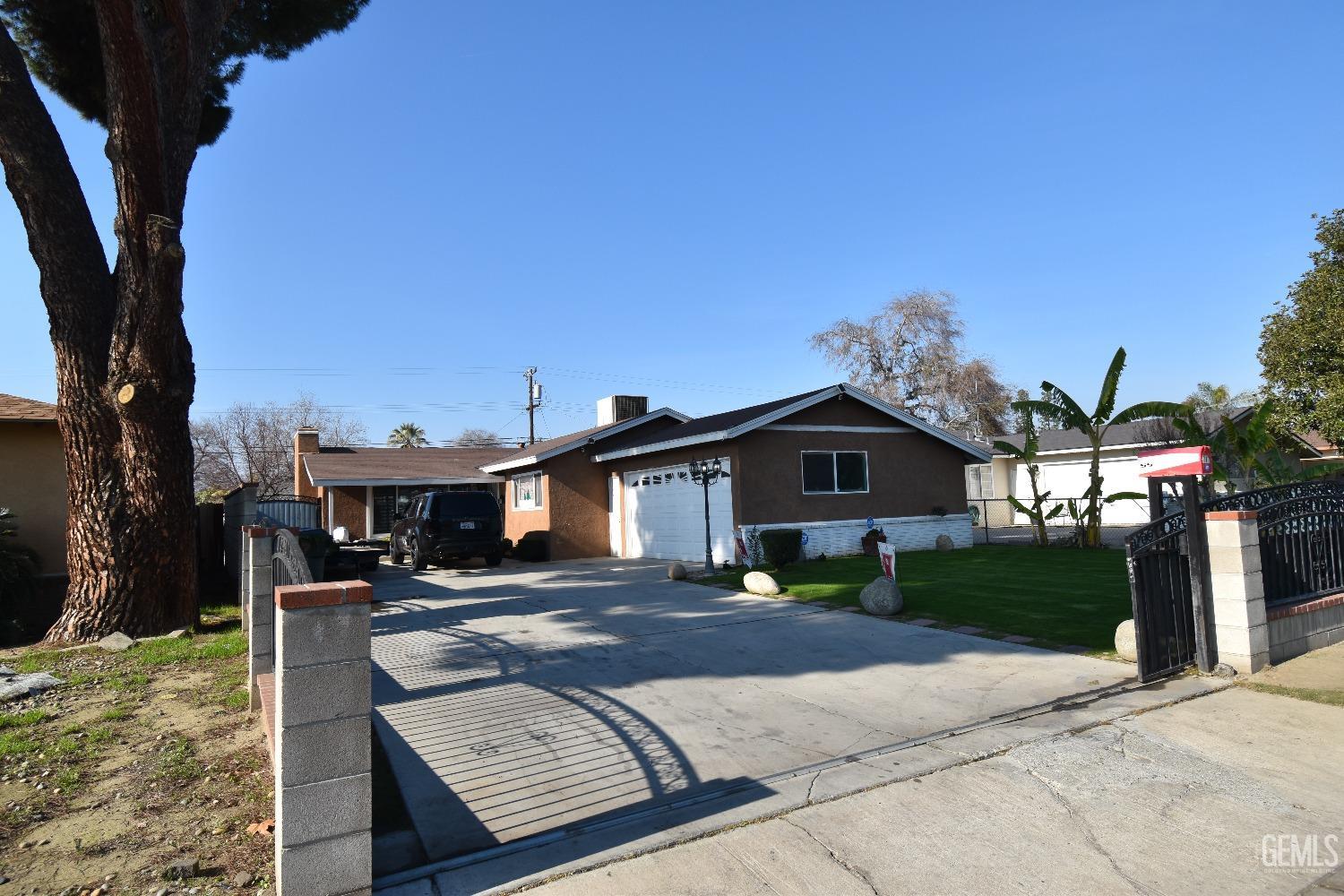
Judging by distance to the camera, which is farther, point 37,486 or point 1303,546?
point 37,486

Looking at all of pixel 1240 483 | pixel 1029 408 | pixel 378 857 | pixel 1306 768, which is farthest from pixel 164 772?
pixel 1240 483

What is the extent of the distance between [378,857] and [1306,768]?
17.3 feet

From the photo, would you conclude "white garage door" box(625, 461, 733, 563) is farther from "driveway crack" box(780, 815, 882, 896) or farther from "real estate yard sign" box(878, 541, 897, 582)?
"driveway crack" box(780, 815, 882, 896)

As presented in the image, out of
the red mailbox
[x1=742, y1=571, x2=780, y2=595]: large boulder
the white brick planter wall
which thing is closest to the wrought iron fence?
the red mailbox

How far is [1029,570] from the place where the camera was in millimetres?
13664

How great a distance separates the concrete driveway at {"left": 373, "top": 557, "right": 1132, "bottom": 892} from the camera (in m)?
4.04

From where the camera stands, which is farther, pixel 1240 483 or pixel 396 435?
pixel 396 435

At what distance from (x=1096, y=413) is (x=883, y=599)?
12617mm

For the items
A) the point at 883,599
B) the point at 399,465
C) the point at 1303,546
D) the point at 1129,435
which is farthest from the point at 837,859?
the point at 1129,435

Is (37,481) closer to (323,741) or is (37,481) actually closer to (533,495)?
(533,495)

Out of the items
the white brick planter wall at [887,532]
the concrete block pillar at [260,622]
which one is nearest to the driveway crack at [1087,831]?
the concrete block pillar at [260,622]

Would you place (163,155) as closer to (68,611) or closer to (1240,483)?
(68,611)

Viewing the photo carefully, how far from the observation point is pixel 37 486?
12.4m

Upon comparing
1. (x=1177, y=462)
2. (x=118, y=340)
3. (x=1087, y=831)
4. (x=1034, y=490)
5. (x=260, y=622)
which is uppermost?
(x=118, y=340)
